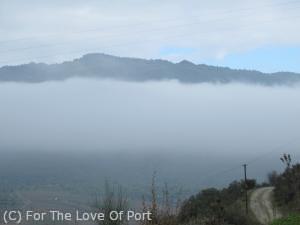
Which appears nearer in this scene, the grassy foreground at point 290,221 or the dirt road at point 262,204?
the grassy foreground at point 290,221

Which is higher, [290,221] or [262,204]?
[262,204]

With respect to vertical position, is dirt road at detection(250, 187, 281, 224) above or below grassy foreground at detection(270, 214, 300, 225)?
above

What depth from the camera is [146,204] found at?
16453 mm

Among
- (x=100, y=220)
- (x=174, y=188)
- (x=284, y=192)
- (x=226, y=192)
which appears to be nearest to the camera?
(x=100, y=220)

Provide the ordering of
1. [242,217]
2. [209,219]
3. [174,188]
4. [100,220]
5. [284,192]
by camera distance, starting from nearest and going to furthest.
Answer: [100,220] < [174,188] < [209,219] < [242,217] < [284,192]

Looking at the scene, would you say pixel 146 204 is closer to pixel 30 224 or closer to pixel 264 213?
pixel 30 224

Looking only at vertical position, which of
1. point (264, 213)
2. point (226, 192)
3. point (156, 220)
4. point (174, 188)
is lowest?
point (156, 220)

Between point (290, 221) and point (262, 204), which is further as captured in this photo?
point (262, 204)

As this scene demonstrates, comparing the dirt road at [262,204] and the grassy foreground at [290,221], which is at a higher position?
the dirt road at [262,204]

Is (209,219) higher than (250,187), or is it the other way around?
(250,187)

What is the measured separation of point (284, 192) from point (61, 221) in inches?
2055

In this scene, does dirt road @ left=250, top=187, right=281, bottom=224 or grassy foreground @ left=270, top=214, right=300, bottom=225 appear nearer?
grassy foreground @ left=270, top=214, right=300, bottom=225

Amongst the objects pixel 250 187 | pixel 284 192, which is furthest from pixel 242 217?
pixel 250 187

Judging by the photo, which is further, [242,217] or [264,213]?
[264,213]
